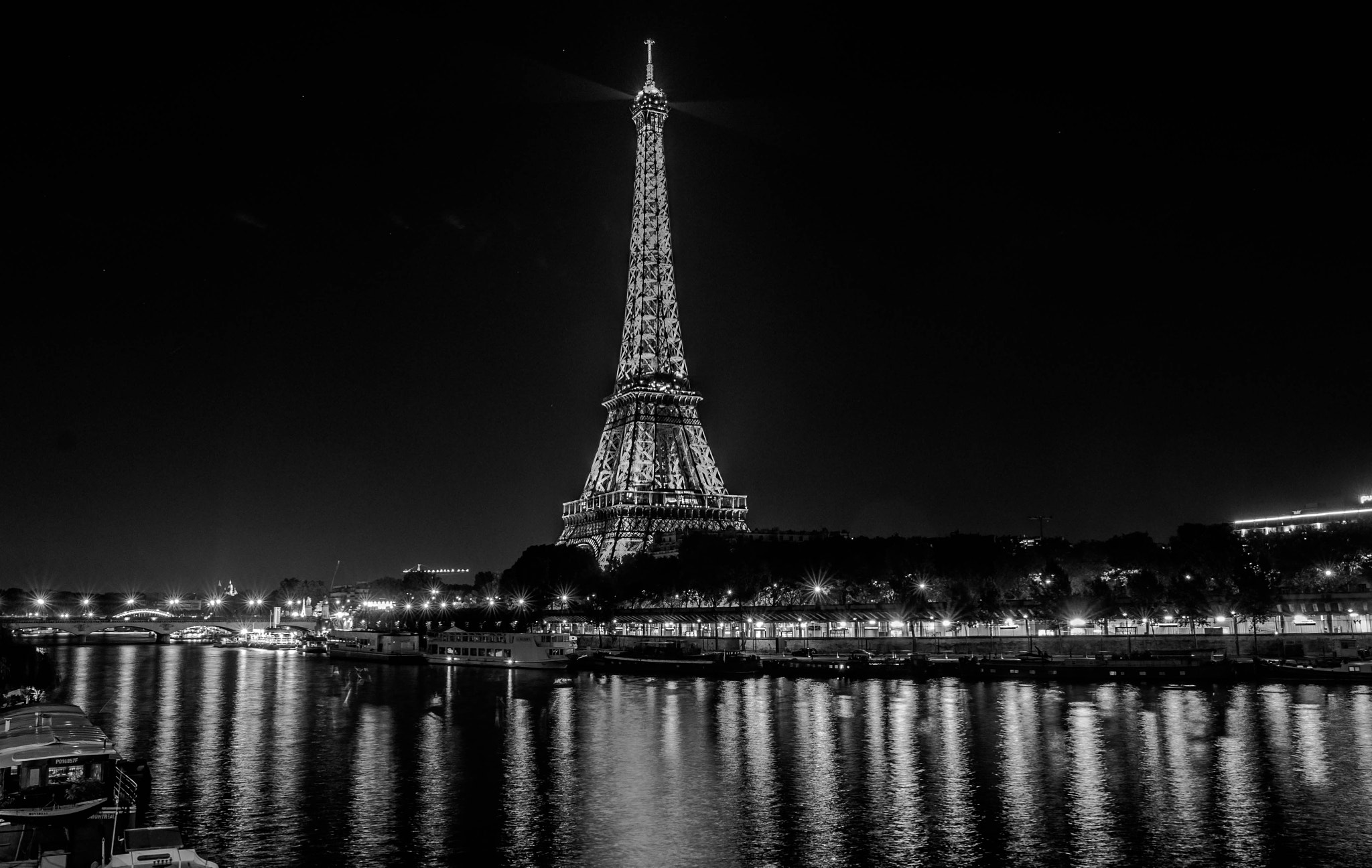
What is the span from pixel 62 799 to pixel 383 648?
76698mm

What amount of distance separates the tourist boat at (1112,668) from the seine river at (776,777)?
3.82 meters

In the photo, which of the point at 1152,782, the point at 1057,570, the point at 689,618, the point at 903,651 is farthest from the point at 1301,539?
the point at 1152,782

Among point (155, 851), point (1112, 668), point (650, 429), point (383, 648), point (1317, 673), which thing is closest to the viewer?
point (155, 851)

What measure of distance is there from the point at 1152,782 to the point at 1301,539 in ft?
190

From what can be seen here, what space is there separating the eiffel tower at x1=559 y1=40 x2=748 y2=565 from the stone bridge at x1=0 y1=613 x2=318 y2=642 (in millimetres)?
36864

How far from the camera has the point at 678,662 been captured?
7088cm

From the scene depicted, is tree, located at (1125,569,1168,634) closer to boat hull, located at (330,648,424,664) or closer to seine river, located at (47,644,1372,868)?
seine river, located at (47,644,1372,868)

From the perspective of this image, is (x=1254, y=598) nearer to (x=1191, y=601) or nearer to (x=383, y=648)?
(x=1191, y=601)

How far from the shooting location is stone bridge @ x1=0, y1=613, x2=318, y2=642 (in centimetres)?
12456

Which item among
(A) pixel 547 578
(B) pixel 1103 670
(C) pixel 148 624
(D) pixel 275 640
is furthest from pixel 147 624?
(B) pixel 1103 670

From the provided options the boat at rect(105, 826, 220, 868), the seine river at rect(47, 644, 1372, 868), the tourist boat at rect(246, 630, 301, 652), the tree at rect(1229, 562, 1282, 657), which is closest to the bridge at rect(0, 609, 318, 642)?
the tourist boat at rect(246, 630, 301, 652)

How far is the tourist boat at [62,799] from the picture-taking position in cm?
1981

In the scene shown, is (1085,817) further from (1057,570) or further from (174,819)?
(1057,570)

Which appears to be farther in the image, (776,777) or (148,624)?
(148,624)
